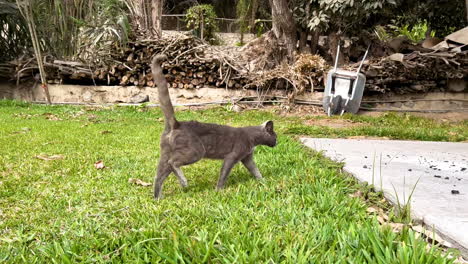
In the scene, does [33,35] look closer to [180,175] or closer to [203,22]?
[203,22]

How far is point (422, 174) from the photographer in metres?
3.22

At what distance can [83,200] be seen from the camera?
288 cm

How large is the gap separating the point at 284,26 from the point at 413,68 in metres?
3.80

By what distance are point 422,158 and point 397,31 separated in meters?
15.1

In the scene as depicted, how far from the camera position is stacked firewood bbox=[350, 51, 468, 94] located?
1047 centimetres

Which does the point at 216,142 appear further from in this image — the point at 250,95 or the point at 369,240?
the point at 250,95

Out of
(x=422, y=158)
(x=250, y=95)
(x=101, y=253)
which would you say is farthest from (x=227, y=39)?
(x=101, y=253)

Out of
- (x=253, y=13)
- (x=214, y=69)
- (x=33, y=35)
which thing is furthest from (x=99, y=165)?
(x=253, y=13)

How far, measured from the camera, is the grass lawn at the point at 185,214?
183cm

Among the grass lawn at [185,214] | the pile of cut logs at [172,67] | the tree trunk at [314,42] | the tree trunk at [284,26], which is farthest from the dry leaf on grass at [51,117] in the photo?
the tree trunk at [314,42]

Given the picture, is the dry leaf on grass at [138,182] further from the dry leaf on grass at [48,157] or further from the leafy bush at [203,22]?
the leafy bush at [203,22]

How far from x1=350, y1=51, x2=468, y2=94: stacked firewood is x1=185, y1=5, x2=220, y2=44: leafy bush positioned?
25.8 feet

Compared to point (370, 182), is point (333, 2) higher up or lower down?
higher up

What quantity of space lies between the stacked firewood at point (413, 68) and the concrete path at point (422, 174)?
5.65m
